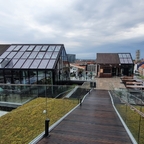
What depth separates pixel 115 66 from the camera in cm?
2034

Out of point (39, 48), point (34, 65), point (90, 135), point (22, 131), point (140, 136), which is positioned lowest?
point (22, 131)

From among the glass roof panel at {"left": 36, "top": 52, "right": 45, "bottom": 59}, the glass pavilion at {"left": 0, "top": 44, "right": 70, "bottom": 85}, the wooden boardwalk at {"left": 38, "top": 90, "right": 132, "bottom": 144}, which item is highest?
the glass roof panel at {"left": 36, "top": 52, "right": 45, "bottom": 59}

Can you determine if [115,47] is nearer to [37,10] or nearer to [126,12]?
[126,12]

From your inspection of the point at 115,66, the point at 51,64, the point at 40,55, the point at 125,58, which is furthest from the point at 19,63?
the point at 125,58

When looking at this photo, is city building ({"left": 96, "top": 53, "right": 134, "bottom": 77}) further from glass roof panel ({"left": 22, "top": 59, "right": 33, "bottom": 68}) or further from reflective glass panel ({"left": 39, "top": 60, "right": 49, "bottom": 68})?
glass roof panel ({"left": 22, "top": 59, "right": 33, "bottom": 68})

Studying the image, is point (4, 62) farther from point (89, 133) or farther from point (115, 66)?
point (115, 66)

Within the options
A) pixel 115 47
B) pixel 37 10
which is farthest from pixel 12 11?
pixel 115 47

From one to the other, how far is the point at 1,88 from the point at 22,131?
5645mm

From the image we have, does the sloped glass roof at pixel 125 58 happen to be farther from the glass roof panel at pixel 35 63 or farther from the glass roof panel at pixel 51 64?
the glass roof panel at pixel 35 63

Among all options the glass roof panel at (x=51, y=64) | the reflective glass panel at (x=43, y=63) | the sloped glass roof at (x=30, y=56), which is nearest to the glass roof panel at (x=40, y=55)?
the sloped glass roof at (x=30, y=56)

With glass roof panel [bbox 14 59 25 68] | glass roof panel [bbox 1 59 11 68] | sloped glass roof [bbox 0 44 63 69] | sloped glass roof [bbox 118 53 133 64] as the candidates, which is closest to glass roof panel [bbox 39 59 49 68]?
sloped glass roof [bbox 0 44 63 69]

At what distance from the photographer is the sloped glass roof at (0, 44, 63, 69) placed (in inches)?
465

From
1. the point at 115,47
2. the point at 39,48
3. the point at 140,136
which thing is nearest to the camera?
the point at 140,136

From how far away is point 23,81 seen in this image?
11.8 m
